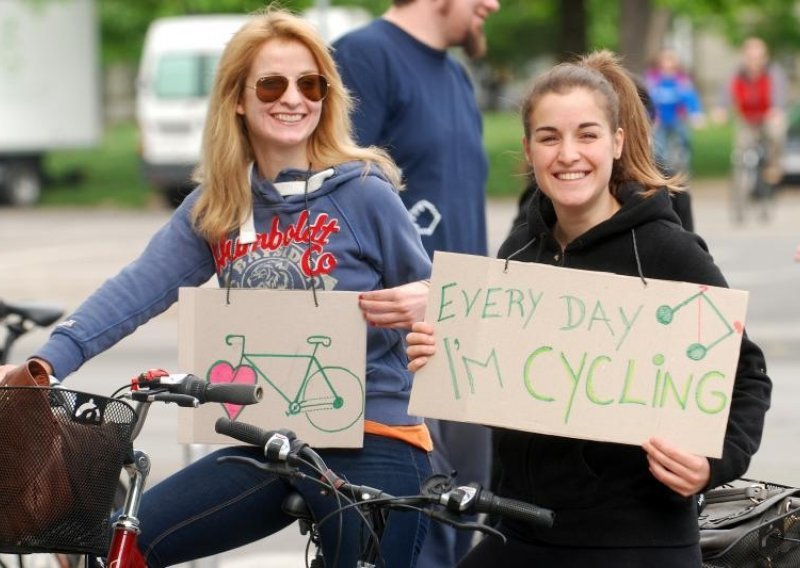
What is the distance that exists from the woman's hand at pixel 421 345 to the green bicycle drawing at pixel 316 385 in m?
0.27

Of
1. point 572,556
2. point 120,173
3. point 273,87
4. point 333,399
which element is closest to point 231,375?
point 333,399

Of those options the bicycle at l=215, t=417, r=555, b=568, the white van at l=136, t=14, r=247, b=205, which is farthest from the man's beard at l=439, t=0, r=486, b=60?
the white van at l=136, t=14, r=247, b=205

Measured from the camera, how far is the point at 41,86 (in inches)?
1105

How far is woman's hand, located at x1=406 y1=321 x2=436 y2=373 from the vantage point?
353 centimetres

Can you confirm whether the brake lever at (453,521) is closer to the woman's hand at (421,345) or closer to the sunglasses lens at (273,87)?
the woman's hand at (421,345)

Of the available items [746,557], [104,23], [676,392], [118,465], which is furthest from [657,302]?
[104,23]

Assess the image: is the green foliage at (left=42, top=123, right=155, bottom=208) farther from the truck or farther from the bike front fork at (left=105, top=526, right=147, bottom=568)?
the bike front fork at (left=105, top=526, right=147, bottom=568)

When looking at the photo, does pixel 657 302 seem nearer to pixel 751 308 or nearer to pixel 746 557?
pixel 746 557

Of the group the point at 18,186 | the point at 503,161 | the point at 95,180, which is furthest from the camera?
the point at 95,180

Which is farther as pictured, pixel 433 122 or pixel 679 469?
pixel 433 122

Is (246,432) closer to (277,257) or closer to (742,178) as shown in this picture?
Answer: (277,257)

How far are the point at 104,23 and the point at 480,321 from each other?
3658 cm

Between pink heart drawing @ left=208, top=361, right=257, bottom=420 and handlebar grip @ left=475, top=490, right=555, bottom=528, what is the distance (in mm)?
914

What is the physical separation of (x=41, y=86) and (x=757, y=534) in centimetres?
2559
